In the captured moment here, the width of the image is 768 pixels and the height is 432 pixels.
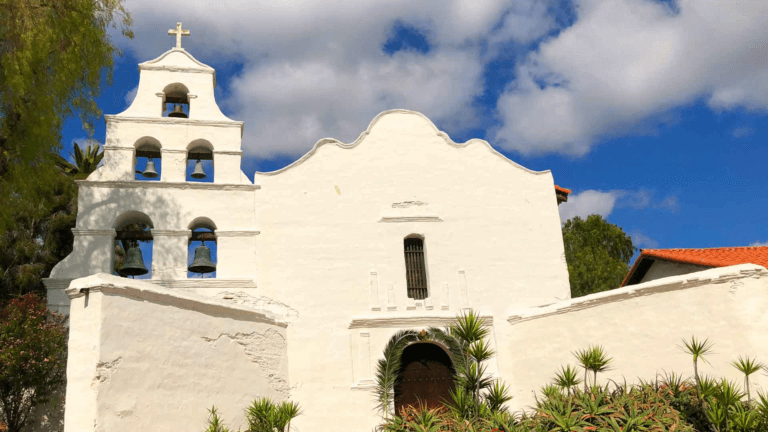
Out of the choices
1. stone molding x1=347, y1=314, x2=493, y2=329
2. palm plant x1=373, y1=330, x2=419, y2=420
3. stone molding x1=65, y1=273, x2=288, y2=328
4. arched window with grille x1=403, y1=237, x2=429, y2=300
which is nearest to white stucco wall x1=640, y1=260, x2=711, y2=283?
stone molding x1=347, y1=314, x2=493, y2=329

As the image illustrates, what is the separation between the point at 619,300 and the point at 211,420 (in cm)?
828

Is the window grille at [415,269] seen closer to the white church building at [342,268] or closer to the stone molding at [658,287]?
the white church building at [342,268]

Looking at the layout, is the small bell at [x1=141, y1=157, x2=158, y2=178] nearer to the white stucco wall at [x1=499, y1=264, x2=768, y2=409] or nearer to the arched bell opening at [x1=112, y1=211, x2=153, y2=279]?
the arched bell opening at [x1=112, y1=211, x2=153, y2=279]

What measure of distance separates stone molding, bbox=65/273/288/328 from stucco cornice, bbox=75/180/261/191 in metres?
3.27

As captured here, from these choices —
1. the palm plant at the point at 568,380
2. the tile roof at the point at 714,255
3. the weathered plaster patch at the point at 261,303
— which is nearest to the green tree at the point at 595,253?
the tile roof at the point at 714,255

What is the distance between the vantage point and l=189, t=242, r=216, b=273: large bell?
44.0 feet

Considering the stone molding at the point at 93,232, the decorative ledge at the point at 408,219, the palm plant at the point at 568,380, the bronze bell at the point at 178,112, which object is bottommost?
the palm plant at the point at 568,380

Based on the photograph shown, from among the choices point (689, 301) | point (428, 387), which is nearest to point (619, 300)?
point (689, 301)

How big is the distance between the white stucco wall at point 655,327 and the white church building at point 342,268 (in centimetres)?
3

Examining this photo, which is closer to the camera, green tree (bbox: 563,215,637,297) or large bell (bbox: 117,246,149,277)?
large bell (bbox: 117,246,149,277)

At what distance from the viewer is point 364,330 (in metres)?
13.9

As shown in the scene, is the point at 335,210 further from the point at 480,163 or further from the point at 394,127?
the point at 480,163

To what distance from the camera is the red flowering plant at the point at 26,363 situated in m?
11.0

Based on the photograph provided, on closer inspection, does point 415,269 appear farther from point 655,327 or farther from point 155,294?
point 155,294
